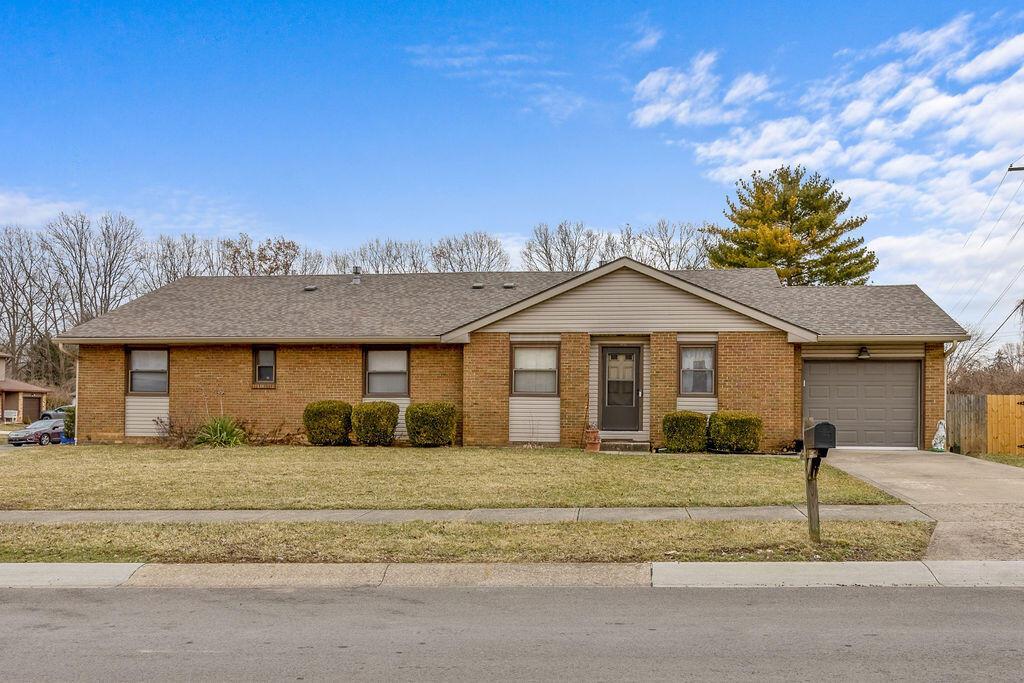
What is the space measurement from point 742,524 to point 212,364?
1572 centimetres

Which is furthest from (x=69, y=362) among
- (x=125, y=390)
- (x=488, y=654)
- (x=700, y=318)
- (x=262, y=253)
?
(x=488, y=654)

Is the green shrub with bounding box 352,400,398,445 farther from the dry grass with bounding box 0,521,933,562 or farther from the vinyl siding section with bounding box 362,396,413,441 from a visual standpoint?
the dry grass with bounding box 0,521,933,562

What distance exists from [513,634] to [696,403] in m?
13.3

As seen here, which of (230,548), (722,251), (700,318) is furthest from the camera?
(722,251)

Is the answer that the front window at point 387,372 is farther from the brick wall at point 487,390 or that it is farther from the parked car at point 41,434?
the parked car at point 41,434

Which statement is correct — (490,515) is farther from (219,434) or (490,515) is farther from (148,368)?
(148,368)

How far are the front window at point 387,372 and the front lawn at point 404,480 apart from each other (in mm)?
2727

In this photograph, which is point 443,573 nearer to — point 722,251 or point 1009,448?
point 1009,448

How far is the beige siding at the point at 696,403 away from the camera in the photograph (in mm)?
18703

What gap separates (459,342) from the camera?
19.6 m

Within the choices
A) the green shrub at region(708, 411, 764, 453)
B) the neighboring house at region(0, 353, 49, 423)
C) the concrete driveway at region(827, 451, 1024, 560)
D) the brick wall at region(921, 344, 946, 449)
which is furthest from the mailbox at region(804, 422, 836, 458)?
the neighboring house at region(0, 353, 49, 423)

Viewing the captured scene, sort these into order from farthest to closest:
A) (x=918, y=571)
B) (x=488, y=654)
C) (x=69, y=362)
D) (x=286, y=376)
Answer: (x=69, y=362) < (x=286, y=376) < (x=918, y=571) < (x=488, y=654)

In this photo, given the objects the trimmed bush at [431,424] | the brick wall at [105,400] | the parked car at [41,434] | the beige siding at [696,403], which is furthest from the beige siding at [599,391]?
the parked car at [41,434]

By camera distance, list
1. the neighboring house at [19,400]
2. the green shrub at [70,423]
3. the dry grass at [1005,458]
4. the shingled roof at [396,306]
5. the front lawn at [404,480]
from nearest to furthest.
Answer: the front lawn at [404,480] < the dry grass at [1005,458] < the shingled roof at [396,306] < the green shrub at [70,423] < the neighboring house at [19,400]
